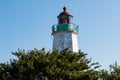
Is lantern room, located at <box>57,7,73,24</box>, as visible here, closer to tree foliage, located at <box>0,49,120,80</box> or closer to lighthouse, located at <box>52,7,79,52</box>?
lighthouse, located at <box>52,7,79,52</box>

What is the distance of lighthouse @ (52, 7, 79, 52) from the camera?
1981 inches

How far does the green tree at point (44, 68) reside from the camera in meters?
34.6

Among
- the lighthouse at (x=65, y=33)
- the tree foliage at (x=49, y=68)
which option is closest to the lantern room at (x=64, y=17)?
the lighthouse at (x=65, y=33)

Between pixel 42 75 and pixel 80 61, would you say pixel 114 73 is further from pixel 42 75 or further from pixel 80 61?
pixel 42 75

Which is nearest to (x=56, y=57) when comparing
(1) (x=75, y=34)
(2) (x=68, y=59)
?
(2) (x=68, y=59)

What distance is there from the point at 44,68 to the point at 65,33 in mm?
16367

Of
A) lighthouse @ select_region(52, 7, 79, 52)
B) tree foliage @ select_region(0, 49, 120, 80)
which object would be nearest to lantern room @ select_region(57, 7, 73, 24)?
lighthouse @ select_region(52, 7, 79, 52)

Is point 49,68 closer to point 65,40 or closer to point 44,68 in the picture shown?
point 44,68

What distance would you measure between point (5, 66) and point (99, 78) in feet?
24.8

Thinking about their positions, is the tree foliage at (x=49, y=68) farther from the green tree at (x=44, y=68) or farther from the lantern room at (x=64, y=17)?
the lantern room at (x=64, y=17)

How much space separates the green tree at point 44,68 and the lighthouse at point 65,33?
497 inches

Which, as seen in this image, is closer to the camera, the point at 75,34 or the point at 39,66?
the point at 39,66

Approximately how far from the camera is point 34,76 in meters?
34.4

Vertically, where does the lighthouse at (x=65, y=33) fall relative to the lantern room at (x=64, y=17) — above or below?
below
